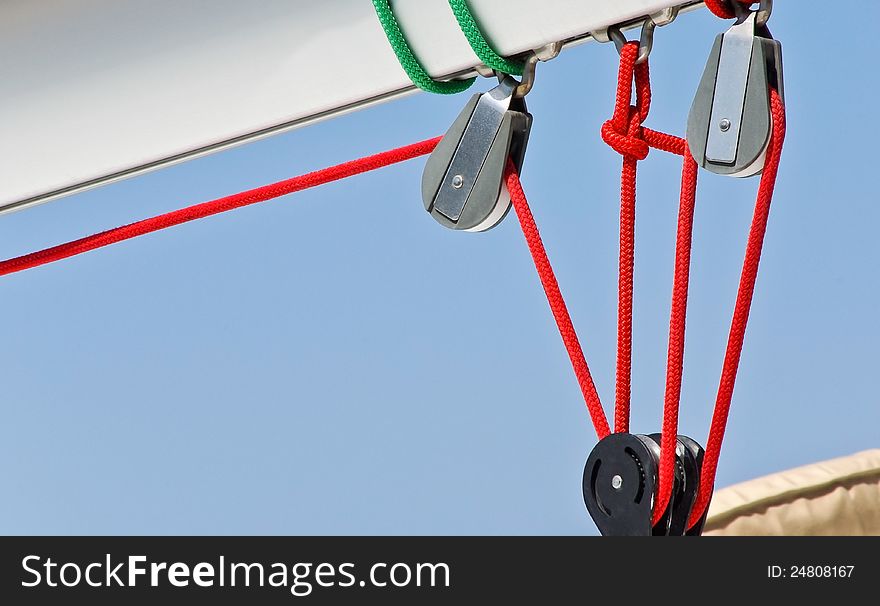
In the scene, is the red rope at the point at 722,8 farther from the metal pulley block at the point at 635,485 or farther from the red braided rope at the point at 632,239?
the metal pulley block at the point at 635,485

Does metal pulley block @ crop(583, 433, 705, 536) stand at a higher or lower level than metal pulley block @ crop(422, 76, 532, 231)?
lower

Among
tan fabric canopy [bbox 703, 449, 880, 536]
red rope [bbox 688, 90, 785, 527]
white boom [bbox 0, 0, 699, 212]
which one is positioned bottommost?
red rope [bbox 688, 90, 785, 527]

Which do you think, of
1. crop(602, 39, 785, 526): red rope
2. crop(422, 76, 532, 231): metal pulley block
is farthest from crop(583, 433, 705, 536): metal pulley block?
crop(422, 76, 532, 231): metal pulley block

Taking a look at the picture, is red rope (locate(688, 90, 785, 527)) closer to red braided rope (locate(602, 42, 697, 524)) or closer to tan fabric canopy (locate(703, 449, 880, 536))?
red braided rope (locate(602, 42, 697, 524))

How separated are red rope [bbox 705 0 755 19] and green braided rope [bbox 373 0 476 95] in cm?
13

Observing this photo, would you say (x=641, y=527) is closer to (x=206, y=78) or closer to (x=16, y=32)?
(x=206, y=78)

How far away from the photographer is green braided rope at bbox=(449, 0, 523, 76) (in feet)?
1.53

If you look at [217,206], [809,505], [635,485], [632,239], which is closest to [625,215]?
[632,239]

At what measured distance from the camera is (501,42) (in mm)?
470

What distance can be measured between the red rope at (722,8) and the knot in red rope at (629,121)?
38 millimetres

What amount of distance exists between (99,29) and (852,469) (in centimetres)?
126

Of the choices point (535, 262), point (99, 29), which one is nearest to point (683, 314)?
point (535, 262)

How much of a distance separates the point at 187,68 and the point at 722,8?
10.4 inches

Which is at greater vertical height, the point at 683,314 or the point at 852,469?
the point at 852,469
